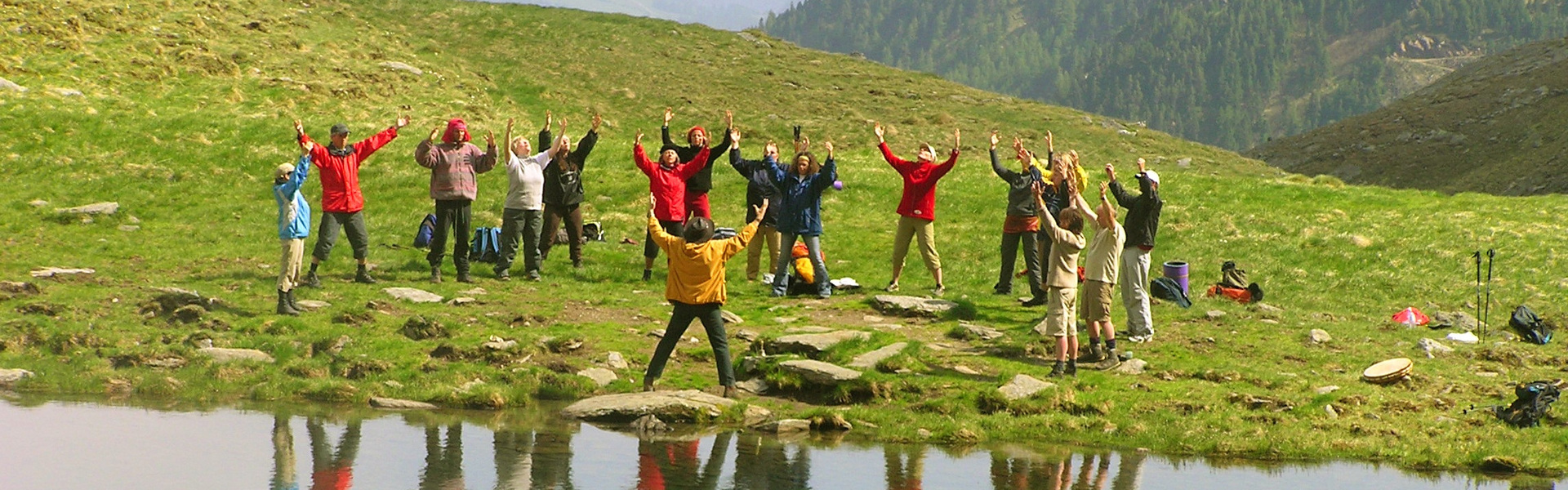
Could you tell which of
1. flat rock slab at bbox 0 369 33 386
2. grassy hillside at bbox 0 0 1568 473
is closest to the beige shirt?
grassy hillside at bbox 0 0 1568 473

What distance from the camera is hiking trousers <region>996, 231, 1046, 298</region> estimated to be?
72.8 feet

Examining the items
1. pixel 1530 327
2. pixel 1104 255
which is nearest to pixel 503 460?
pixel 1104 255

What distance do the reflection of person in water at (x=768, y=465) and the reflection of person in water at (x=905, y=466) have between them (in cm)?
72

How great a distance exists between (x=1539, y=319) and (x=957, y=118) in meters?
37.2

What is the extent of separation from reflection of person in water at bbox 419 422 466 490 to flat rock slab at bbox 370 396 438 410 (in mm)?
1078

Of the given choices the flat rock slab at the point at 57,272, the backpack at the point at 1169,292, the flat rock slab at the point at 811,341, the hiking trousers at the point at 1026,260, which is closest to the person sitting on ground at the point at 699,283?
the flat rock slab at the point at 811,341

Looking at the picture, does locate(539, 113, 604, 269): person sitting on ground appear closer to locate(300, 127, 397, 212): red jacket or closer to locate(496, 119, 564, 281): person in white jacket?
locate(496, 119, 564, 281): person in white jacket

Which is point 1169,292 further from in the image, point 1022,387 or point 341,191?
point 341,191

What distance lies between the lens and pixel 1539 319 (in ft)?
73.4

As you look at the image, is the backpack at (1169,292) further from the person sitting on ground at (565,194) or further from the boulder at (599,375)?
the boulder at (599,375)

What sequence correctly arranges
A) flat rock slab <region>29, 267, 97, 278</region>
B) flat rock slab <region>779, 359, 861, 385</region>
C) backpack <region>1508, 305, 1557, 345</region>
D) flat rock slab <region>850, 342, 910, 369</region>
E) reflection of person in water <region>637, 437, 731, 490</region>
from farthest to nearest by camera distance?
flat rock slab <region>29, 267, 97, 278</region>
backpack <region>1508, 305, 1557, 345</region>
flat rock slab <region>850, 342, 910, 369</region>
flat rock slab <region>779, 359, 861, 385</region>
reflection of person in water <region>637, 437, 731, 490</region>

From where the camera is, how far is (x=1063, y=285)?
1775 centimetres

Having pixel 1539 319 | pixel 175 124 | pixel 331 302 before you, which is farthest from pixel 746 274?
pixel 175 124

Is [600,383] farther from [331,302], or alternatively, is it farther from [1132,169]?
[1132,169]
